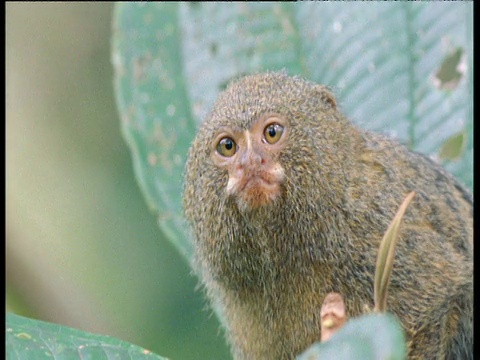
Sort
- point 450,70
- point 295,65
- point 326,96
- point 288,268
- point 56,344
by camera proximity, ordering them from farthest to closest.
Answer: point 295,65 → point 450,70 → point 326,96 → point 288,268 → point 56,344

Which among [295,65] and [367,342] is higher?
Answer: [295,65]

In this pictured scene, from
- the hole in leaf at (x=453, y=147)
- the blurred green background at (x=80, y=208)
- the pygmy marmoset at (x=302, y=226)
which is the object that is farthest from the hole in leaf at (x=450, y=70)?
the blurred green background at (x=80, y=208)

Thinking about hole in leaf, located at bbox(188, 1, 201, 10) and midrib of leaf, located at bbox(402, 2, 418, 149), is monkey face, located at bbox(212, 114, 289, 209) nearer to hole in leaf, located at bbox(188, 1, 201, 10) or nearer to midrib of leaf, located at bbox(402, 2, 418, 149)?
midrib of leaf, located at bbox(402, 2, 418, 149)

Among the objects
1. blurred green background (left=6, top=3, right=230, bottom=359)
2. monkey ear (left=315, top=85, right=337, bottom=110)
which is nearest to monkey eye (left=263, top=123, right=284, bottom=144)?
monkey ear (left=315, top=85, right=337, bottom=110)

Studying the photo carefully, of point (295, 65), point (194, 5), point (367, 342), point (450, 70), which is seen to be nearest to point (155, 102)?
point (194, 5)

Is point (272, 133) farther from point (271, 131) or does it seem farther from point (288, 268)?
point (288, 268)
